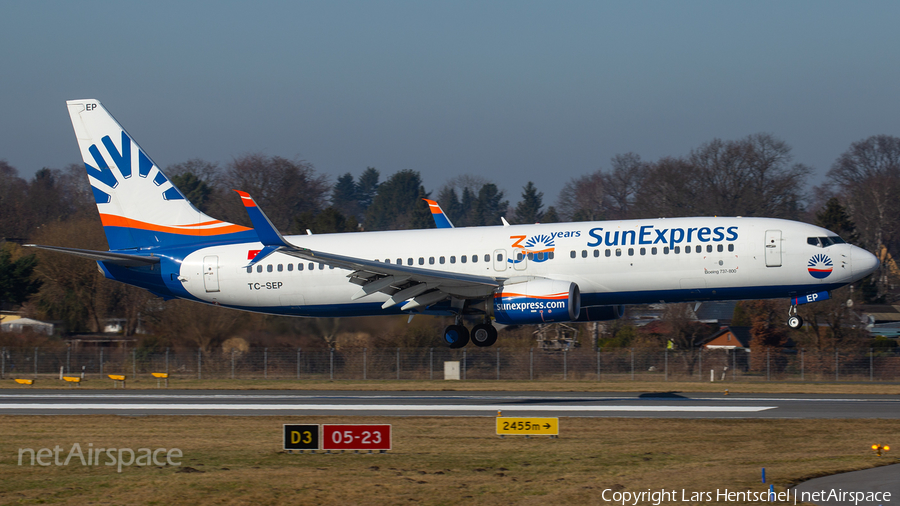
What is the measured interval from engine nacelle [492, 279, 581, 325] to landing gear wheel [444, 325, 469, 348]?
217cm

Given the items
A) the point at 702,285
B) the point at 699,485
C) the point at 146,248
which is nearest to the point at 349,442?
the point at 699,485

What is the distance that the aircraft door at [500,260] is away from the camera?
33.8 metres

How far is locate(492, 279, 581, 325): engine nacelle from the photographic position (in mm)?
31672

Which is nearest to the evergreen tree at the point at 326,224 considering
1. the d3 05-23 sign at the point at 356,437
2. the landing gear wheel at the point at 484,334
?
the landing gear wheel at the point at 484,334

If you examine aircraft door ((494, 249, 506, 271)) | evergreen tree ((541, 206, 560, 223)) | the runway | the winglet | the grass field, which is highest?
evergreen tree ((541, 206, 560, 223))

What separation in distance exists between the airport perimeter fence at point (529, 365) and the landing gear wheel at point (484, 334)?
1608 cm

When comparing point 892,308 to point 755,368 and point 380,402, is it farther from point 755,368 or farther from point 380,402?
point 380,402

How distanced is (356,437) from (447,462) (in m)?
2.78

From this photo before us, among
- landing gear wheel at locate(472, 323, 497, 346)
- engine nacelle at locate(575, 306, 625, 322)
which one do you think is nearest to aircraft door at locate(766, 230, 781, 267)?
engine nacelle at locate(575, 306, 625, 322)

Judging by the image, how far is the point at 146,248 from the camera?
38.4 m

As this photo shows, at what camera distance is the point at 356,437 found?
2383cm

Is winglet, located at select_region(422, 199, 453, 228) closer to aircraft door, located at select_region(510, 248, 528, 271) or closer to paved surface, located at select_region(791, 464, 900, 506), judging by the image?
aircraft door, located at select_region(510, 248, 528, 271)

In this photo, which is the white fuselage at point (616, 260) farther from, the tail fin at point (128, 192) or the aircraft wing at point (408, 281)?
the tail fin at point (128, 192)

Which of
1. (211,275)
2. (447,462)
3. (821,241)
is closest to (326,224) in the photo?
(211,275)
